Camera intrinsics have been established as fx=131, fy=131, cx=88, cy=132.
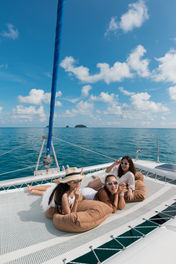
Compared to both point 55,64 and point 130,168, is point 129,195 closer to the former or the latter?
point 130,168

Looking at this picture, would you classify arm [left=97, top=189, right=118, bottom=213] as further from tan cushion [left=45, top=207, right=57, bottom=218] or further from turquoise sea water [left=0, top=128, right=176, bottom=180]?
turquoise sea water [left=0, top=128, right=176, bottom=180]

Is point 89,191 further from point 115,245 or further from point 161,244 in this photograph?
point 161,244

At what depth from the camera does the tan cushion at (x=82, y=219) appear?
1.96 meters

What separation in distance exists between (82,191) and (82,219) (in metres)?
0.88

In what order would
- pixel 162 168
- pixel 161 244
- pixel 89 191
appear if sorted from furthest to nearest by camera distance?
pixel 162 168, pixel 89 191, pixel 161 244

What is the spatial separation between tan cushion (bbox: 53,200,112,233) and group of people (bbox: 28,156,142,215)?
4.8 inches

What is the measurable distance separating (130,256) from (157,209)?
1546 mm

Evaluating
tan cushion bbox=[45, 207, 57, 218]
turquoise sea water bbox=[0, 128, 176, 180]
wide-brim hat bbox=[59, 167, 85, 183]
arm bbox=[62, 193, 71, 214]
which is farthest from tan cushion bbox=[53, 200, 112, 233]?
turquoise sea water bbox=[0, 128, 176, 180]

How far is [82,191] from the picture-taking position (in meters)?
2.86

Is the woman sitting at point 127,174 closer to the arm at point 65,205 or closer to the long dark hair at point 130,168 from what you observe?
the long dark hair at point 130,168

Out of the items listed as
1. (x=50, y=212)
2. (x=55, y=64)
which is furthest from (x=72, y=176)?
(x=55, y=64)

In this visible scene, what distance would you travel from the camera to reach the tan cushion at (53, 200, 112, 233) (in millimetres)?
1965

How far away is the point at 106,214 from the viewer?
227cm

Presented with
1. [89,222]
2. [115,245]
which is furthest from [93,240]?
[115,245]
